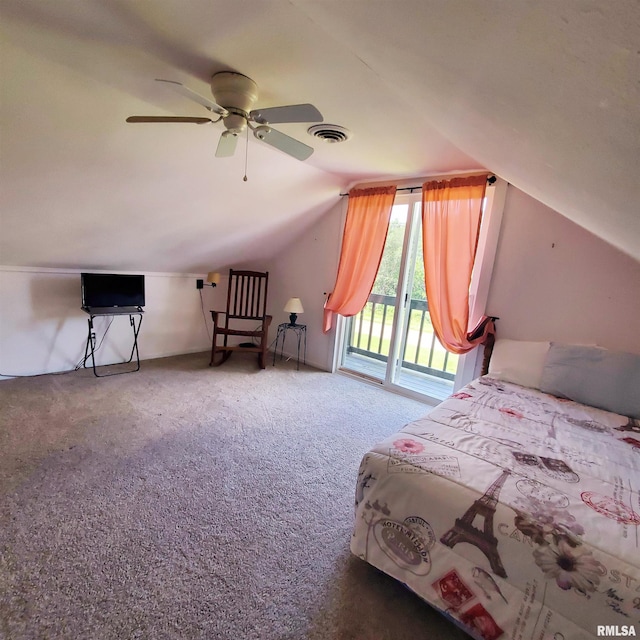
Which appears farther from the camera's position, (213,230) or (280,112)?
(213,230)

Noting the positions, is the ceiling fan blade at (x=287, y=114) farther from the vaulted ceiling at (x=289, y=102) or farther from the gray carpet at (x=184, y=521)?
the gray carpet at (x=184, y=521)

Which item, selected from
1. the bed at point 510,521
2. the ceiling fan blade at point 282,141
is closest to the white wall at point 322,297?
the bed at point 510,521

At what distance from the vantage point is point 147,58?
60.6 inches

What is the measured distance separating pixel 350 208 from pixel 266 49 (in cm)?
228

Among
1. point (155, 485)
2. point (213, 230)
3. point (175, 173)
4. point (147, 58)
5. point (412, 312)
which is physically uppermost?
point (147, 58)

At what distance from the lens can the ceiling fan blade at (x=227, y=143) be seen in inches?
70.6

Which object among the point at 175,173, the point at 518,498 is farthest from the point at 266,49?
the point at 518,498

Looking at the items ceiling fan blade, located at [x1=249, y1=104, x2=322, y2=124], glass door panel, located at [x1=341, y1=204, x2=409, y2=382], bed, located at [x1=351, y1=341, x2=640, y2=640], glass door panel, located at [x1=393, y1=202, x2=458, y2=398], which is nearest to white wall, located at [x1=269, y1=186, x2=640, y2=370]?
glass door panel, located at [x1=393, y1=202, x2=458, y2=398]

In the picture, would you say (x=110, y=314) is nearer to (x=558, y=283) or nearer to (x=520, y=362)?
(x=520, y=362)

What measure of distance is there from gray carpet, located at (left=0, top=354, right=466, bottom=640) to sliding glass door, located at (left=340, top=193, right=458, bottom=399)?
80 centimetres

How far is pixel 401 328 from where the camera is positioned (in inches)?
139

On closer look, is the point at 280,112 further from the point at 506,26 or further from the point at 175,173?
the point at 175,173

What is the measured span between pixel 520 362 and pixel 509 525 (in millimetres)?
1758

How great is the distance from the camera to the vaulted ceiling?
0.57 meters
